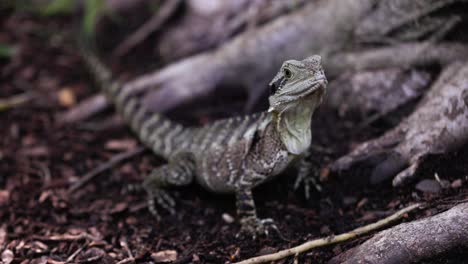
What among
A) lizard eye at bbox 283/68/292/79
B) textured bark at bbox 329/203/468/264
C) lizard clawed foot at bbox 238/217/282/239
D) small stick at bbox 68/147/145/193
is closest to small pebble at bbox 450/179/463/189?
textured bark at bbox 329/203/468/264

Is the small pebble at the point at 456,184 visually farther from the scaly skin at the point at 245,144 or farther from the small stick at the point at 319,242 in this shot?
the scaly skin at the point at 245,144

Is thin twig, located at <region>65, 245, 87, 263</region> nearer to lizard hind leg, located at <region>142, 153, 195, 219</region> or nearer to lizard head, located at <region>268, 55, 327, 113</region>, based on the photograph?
lizard hind leg, located at <region>142, 153, 195, 219</region>

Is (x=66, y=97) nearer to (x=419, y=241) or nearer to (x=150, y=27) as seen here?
(x=150, y=27)

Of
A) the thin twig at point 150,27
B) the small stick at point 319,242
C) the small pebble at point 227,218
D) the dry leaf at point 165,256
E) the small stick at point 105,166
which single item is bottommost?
the small stick at point 319,242

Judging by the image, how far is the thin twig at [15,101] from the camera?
6.90 metres

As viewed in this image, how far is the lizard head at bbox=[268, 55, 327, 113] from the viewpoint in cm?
369

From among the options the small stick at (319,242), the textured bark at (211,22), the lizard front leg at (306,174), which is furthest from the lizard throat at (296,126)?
the textured bark at (211,22)

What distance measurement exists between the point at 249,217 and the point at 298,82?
4.59 feet

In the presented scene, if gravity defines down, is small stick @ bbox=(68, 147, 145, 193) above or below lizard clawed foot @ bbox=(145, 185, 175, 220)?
above

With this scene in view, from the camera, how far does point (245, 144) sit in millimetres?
4637

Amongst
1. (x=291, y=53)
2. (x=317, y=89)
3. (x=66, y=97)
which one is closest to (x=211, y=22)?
(x=291, y=53)

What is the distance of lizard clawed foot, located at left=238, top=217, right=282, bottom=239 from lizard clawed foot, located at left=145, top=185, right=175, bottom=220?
0.91 metres

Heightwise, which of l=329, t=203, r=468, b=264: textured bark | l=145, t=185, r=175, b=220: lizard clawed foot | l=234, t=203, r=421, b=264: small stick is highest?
l=145, t=185, r=175, b=220: lizard clawed foot

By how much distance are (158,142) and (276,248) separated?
2.43 m
